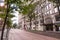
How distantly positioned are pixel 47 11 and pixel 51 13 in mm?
3978

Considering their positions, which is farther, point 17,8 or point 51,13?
point 51,13

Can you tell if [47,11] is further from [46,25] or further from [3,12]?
[3,12]

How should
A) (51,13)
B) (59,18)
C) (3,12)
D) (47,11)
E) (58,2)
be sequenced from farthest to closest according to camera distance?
(47,11), (51,13), (59,18), (58,2), (3,12)

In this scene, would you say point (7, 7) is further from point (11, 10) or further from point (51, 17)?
point (51, 17)

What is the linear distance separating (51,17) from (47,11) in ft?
14.0

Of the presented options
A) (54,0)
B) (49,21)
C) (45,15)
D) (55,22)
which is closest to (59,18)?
(55,22)

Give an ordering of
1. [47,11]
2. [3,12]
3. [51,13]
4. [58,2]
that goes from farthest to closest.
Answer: [47,11] < [51,13] < [58,2] < [3,12]

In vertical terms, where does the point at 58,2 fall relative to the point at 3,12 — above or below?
above

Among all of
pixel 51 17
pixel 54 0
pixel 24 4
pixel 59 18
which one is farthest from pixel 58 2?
pixel 51 17

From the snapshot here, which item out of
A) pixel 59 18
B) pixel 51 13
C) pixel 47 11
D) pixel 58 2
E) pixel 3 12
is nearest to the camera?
pixel 3 12

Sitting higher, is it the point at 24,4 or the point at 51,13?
the point at 51,13

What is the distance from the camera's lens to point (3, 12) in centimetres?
891

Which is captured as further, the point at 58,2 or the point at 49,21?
the point at 49,21

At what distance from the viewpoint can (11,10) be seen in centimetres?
846
